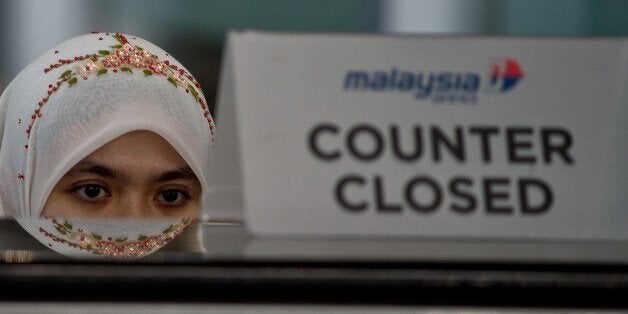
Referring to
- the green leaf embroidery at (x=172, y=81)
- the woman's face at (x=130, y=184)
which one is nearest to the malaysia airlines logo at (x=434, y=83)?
the woman's face at (x=130, y=184)

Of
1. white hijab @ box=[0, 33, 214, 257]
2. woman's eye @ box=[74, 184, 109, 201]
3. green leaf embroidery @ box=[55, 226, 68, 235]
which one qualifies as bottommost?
green leaf embroidery @ box=[55, 226, 68, 235]

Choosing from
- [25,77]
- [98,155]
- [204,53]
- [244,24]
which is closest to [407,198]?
[98,155]

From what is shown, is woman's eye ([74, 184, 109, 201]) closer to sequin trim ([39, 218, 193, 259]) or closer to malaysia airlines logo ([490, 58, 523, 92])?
sequin trim ([39, 218, 193, 259])

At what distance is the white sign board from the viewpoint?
0.47 m

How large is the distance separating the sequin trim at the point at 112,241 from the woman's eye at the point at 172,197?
561 millimetres

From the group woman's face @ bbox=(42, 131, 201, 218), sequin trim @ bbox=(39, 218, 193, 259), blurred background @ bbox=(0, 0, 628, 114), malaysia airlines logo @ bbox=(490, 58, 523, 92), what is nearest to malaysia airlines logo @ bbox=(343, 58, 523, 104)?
malaysia airlines logo @ bbox=(490, 58, 523, 92)

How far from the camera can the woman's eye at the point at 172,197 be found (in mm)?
1063

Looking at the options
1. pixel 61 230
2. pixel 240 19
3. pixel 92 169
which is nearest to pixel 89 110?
pixel 92 169

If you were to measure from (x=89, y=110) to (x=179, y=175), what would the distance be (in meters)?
0.17

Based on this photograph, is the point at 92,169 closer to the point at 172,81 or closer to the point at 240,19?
the point at 172,81

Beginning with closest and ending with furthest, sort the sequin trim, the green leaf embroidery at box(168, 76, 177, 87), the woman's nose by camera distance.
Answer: the sequin trim
the woman's nose
the green leaf embroidery at box(168, 76, 177, 87)

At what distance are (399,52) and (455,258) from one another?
141 millimetres

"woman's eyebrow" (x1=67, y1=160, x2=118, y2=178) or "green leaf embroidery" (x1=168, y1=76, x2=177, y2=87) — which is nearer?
"woman's eyebrow" (x1=67, y1=160, x2=118, y2=178)

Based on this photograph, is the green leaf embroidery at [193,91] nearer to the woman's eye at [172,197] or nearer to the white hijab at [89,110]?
the white hijab at [89,110]
